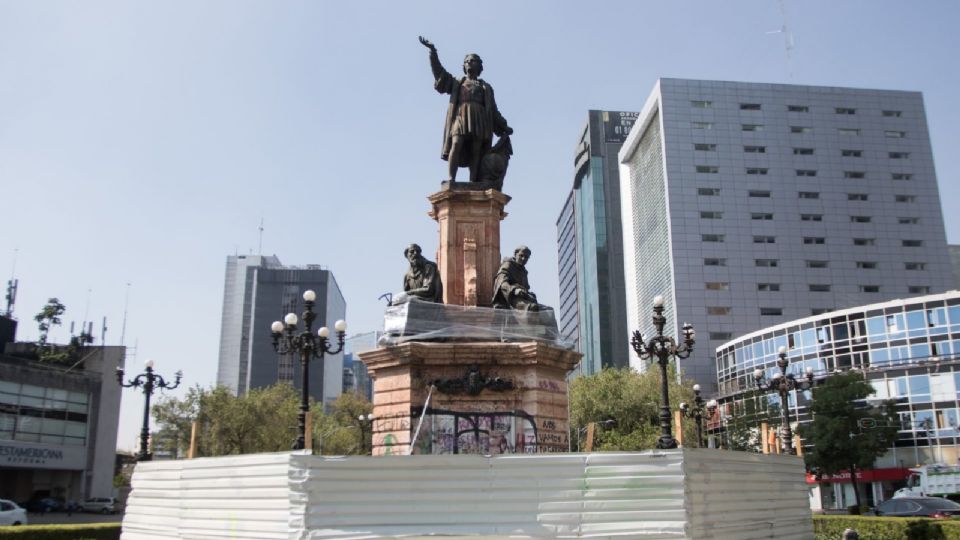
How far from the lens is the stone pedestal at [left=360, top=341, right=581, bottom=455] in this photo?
44.3 ft

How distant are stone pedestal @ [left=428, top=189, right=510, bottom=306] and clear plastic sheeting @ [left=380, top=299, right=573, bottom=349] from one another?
0.89 m

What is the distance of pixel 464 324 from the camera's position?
Result: 579 inches

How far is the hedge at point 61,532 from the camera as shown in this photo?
18.5 m

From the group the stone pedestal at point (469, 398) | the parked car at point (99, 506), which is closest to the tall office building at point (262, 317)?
the parked car at point (99, 506)

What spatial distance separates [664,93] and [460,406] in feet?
244

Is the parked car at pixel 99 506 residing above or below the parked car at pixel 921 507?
below

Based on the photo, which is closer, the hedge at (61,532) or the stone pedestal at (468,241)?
the stone pedestal at (468,241)

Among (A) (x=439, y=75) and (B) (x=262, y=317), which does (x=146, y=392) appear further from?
(B) (x=262, y=317)

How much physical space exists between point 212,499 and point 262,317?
5185 inches

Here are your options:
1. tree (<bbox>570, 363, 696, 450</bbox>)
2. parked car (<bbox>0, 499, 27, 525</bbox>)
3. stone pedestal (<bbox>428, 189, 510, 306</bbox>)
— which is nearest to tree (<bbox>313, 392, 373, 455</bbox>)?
tree (<bbox>570, 363, 696, 450</bbox>)

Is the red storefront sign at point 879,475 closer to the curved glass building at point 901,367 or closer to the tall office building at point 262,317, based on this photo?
the curved glass building at point 901,367

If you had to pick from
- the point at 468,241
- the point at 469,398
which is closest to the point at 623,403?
the point at 468,241

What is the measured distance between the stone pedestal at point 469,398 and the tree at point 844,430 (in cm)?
3267

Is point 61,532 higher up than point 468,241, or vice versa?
point 468,241
